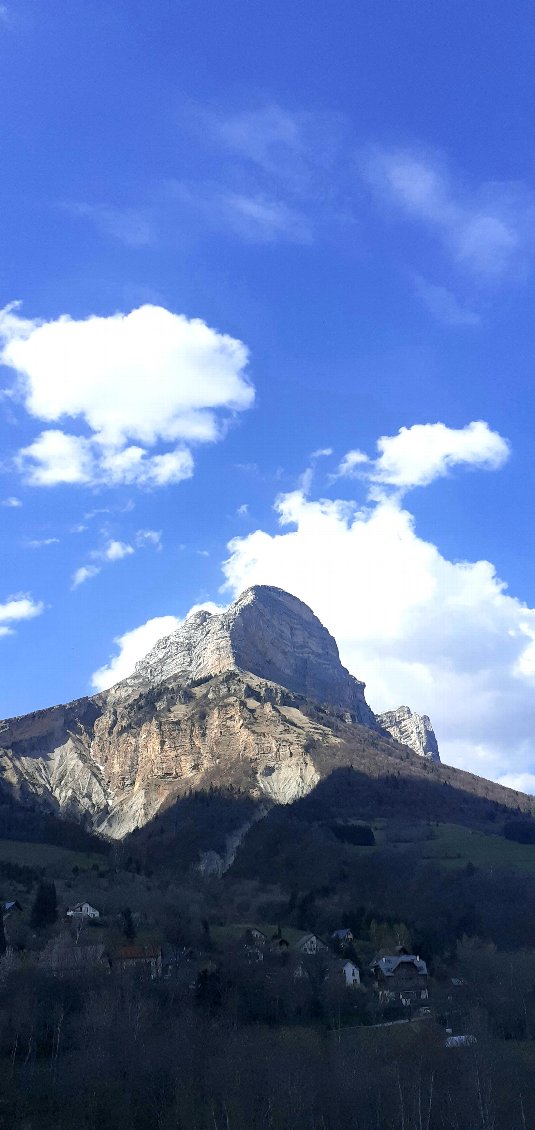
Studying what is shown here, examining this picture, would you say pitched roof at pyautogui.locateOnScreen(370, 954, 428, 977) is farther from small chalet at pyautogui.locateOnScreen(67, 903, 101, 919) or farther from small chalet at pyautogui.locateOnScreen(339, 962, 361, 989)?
small chalet at pyautogui.locateOnScreen(67, 903, 101, 919)

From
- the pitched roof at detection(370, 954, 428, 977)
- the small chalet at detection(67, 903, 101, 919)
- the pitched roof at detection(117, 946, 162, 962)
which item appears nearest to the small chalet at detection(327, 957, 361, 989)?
the pitched roof at detection(370, 954, 428, 977)

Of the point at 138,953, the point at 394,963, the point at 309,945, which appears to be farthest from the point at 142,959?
the point at 394,963

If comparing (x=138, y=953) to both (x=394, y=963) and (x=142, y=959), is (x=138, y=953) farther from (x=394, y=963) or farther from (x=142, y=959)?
(x=394, y=963)

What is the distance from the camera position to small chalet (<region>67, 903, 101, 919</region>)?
315 ft

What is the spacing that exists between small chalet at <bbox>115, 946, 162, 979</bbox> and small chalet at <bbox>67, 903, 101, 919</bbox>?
18749mm

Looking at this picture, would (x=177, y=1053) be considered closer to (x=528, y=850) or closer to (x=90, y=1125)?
(x=90, y=1125)

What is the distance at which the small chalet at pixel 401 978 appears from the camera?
262ft

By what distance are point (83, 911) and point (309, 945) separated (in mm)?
25331

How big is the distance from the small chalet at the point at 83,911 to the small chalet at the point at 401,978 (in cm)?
3102

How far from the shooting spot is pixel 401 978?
85.2 metres

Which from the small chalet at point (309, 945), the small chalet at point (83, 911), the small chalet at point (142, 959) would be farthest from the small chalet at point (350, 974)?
the small chalet at point (83, 911)

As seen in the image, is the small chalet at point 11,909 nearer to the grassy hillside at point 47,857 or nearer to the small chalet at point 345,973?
the grassy hillside at point 47,857

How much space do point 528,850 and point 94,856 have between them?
78172mm

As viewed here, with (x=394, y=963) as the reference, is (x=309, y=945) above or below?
above
